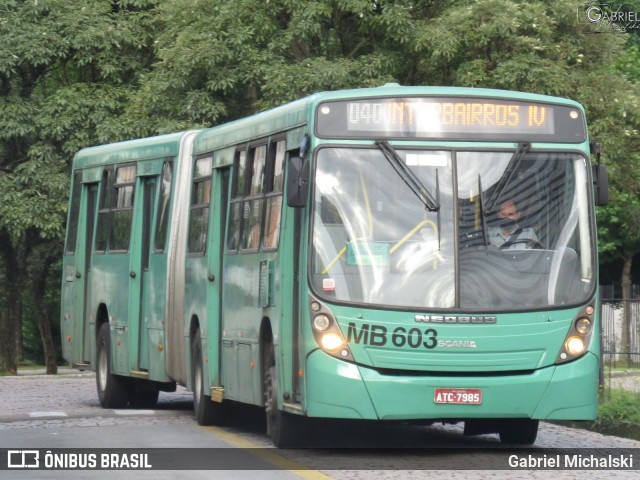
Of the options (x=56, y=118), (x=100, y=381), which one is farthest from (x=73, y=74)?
(x=100, y=381)

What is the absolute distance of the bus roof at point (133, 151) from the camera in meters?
18.7

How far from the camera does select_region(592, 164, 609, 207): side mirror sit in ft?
43.5

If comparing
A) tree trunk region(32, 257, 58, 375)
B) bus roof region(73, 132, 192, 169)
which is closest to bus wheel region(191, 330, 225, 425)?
bus roof region(73, 132, 192, 169)

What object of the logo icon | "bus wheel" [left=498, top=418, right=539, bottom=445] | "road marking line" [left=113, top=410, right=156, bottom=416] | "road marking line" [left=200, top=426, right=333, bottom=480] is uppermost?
"bus wheel" [left=498, top=418, right=539, bottom=445]

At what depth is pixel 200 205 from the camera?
56.5 feet

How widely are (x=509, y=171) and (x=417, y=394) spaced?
6.31 feet

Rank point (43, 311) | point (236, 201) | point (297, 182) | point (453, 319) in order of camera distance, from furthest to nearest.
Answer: point (43, 311), point (236, 201), point (297, 182), point (453, 319)

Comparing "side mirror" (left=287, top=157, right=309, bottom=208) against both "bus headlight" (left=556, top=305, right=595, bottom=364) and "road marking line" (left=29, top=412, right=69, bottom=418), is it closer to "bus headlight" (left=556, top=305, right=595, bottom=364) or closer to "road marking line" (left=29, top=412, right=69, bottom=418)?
"bus headlight" (left=556, top=305, right=595, bottom=364)

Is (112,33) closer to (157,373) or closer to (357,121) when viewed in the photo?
(157,373)

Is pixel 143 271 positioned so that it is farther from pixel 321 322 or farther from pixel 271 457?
pixel 321 322

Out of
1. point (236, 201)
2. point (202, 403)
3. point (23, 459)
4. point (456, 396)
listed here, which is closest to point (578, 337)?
point (456, 396)

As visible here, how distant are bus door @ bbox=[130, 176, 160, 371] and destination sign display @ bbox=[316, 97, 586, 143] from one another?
6.55 metres

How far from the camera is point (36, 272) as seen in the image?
4456cm

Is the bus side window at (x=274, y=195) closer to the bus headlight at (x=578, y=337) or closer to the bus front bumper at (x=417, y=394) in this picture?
the bus front bumper at (x=417, y=394)
